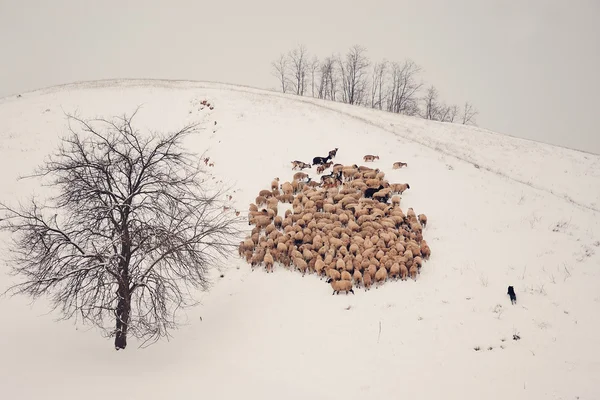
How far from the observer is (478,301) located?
9820 mm

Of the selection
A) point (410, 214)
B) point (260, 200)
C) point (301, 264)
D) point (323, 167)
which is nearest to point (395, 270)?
point (301, 264)

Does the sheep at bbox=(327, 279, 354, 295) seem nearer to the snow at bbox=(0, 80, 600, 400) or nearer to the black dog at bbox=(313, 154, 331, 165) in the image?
the snow at bbox=(0, 80, 600, 400)

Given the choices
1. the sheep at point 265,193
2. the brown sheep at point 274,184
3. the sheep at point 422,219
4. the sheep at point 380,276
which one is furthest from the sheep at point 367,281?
the brown sheep at point 274,184

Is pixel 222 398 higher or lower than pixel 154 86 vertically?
lower

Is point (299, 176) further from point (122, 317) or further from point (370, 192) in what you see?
point (122, 317)

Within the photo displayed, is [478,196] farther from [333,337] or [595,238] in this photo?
[333,337]


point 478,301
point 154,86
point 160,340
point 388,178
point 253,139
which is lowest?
point 160,340

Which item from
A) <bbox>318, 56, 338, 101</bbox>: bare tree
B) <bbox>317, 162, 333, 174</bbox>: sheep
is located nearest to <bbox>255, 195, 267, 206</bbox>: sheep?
<bbox>317, 162, 333, 174</bbox>: sheep

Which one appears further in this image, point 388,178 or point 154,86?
point 154,86

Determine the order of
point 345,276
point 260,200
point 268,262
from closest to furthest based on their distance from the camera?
point 345,276 → point 268,262 → point 260,200

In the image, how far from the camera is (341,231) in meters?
12.8

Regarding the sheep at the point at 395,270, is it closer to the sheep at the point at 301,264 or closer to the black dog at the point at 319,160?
the sheep at the point at 301,264

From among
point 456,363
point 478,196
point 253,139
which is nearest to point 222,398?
point 456,363

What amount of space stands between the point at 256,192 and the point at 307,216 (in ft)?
12.8
